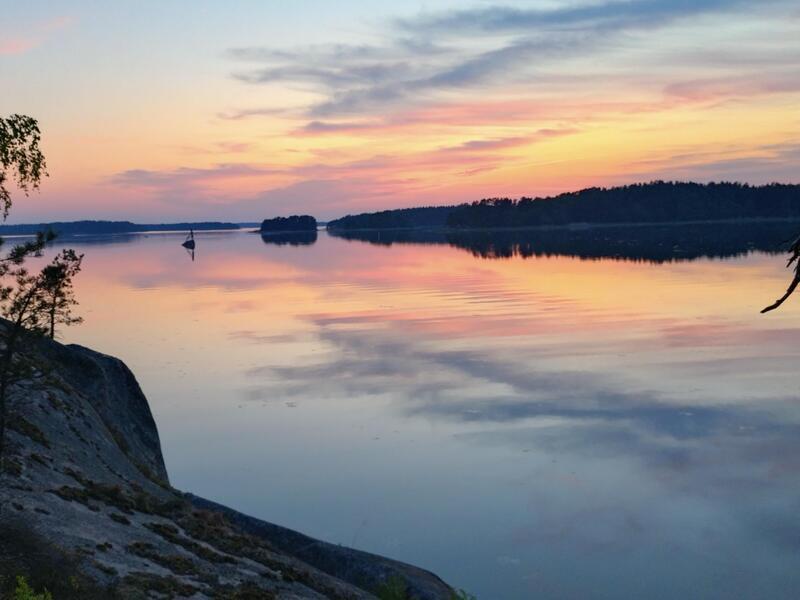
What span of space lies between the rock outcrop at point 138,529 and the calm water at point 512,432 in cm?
136

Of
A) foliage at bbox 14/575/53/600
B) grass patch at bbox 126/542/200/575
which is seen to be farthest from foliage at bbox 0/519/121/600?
grass patch at bbox 126/542/200/575

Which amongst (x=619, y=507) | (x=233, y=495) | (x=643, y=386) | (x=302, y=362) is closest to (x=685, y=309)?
(x=643, y=386)

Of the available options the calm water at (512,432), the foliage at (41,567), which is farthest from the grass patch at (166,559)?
the calm water at (512,432)

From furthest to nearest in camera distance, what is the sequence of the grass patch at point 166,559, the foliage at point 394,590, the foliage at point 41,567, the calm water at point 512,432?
the calm water at point 512,432
the foliage at point 394,590
the grass patch at point 166,559
the foliage at point 41,567

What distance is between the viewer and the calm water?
64.3 ft

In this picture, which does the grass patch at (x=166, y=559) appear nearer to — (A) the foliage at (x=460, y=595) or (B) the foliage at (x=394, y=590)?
(B) the foliage at (x=394, y=590)

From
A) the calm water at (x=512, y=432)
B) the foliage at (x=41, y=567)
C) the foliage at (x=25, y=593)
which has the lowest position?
the calm water at (x=512, y=432)

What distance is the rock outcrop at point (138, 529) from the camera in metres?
15.6

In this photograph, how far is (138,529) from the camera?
59.5ft

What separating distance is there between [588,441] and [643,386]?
8767mm

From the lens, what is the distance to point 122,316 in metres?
65.2

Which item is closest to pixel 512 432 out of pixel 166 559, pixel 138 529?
pixel 138 529

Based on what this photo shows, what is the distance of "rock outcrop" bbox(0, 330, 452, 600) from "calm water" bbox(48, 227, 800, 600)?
1.36 m

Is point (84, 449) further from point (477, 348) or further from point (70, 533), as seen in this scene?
point (477, 348)
